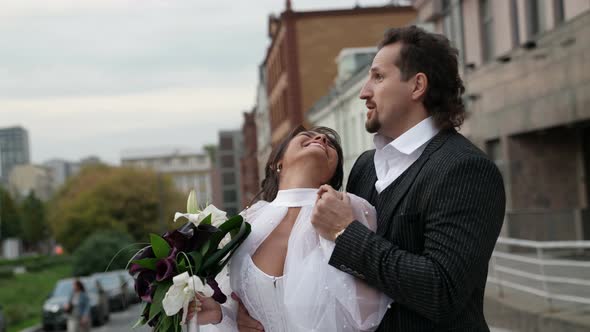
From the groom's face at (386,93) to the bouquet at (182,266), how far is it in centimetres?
67

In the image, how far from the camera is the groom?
3186 mm

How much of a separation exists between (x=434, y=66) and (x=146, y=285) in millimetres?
1420

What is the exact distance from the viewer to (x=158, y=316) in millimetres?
3875

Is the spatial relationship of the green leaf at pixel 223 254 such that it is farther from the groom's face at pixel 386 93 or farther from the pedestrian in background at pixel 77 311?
the pedestrian in background at pixel 77 311

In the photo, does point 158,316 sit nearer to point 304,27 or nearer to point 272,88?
point 304,27

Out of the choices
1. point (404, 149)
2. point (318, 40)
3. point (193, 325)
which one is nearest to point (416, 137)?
point (404, 149)

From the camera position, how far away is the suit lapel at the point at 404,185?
3486 mm

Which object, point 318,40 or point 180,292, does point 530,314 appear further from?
point 318,40

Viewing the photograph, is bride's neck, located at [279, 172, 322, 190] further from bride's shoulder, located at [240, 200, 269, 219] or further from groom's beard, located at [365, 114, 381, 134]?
groom's beard, located at [365, 114, 381, 134]

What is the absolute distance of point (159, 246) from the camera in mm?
3807

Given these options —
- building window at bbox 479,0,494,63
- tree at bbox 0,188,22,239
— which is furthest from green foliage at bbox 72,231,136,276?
tree at bbox 0,188,22,239

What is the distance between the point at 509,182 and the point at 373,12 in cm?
3139

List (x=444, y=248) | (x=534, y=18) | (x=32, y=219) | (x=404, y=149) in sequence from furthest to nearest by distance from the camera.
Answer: (x=32, y=219) → (x=534, y=18) → (x=404, y=149) → (x=444, y=248)

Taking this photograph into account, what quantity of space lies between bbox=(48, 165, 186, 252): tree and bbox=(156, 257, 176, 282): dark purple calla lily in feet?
271
